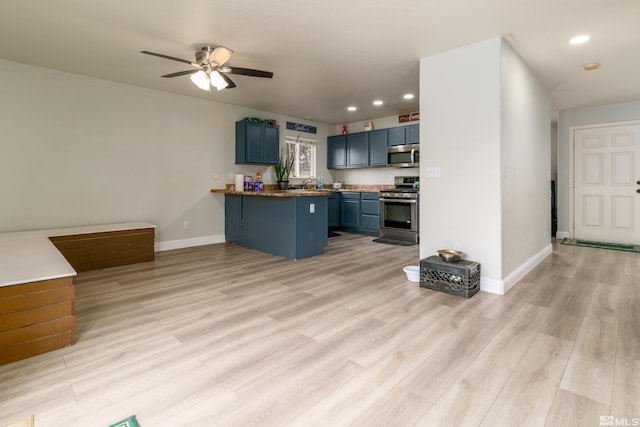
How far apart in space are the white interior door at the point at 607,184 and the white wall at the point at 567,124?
12cm

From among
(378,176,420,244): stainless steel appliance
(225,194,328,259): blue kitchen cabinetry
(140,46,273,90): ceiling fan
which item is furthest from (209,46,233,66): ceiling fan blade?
(378,176,420,244): stainless steel appliance

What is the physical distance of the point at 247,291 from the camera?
3.07 m

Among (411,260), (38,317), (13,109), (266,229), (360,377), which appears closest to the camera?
(360,377)

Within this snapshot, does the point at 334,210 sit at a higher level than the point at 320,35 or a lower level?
lower

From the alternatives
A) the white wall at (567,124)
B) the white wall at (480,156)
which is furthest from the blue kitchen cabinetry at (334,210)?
the white wall at (567,124)

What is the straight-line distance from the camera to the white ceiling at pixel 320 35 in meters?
2.49

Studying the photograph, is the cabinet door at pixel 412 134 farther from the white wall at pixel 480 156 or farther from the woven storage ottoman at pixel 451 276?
the woven storage ottoman at pixel 451 276

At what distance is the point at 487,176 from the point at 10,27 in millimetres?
4633

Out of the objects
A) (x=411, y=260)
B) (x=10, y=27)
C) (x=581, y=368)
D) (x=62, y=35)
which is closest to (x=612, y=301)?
(x=581, y=368)

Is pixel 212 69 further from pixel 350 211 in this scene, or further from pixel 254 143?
pixel 350 211

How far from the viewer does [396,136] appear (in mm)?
6219

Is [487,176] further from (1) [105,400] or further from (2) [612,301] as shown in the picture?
(1) [105,400]

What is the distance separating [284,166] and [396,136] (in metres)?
2.33

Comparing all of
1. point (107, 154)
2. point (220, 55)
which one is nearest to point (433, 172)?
point (220, 55)
